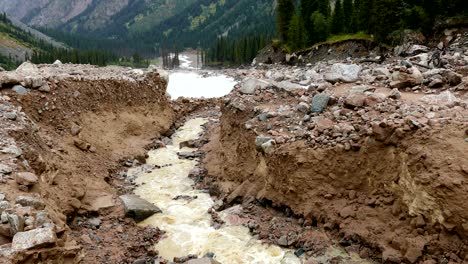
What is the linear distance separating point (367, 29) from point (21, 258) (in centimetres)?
5774

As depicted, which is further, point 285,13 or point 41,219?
point 285,13

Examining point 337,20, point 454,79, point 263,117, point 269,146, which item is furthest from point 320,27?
point 269,146

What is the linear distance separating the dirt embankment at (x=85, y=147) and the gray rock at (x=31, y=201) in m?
0.31

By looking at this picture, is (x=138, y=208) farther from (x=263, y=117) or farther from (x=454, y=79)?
(x=454, y=79)

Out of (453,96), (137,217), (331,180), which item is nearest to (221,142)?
(137,217)

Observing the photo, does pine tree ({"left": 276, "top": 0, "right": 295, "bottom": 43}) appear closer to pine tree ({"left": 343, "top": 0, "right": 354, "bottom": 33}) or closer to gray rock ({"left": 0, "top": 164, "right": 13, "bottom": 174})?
pine tree ({"left": 343, "top": 0, "right": 354, "bottom": 33})

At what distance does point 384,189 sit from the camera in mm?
12367

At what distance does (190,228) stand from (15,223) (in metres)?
6.92

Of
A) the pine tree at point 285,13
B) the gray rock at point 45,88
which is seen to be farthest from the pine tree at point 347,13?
the gray rock at point 45,88

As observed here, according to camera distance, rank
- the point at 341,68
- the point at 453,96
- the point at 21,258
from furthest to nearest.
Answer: the point at 341,68, the point at 453,96, the point at 21,258

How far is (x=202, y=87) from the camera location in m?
55.1

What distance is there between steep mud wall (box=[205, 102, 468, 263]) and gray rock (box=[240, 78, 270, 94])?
4.39 m

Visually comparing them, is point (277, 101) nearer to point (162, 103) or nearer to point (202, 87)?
point (162, 103)

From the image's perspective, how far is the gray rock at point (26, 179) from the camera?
1230cm
